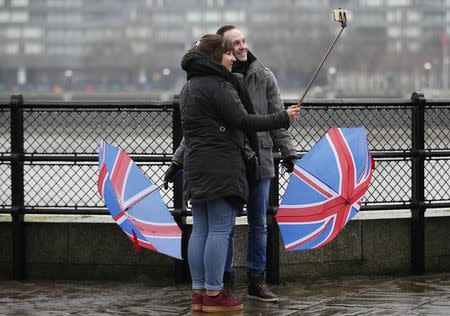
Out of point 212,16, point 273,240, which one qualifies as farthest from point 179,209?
point 212,16

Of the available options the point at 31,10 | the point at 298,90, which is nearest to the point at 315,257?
the point at 298,90

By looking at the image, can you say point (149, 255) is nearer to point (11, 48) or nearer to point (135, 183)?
point (135, 183)

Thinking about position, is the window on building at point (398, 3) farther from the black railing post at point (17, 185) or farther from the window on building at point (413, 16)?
the black railing post at point (17, 185)

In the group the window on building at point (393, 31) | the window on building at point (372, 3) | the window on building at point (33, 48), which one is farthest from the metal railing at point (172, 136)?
the window on building at point (372, 3)

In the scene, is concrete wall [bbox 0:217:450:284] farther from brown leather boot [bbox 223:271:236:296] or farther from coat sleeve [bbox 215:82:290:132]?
coat sleeve [bbox 215:82:290:132]

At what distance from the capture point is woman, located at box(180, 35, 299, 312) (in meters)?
7.31

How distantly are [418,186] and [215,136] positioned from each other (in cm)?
241

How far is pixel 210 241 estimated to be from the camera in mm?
7496

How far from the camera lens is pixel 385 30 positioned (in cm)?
15625

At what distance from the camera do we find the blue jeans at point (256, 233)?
794 cm

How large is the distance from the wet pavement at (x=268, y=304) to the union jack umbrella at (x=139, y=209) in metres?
0.42

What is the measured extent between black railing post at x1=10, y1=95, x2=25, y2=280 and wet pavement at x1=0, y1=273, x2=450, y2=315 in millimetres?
168

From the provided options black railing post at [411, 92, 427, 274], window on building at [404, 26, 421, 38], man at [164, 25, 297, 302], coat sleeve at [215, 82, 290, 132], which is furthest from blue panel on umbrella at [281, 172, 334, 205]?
window on building at [404, 26, 421, 38]

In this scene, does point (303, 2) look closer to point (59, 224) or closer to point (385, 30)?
point (385, 30)
